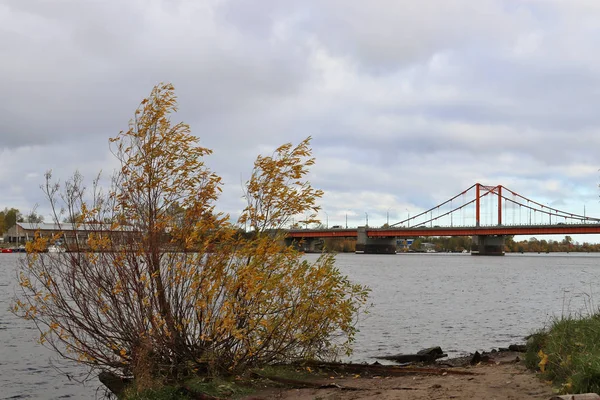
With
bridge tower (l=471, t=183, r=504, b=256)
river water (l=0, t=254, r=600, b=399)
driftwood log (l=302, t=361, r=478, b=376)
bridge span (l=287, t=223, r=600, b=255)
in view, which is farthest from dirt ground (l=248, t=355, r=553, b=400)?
bridge tower (l=471, t=183, r=504, b=256)

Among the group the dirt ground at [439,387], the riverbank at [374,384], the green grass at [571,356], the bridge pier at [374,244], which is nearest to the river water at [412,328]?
the green grass at [571,356]

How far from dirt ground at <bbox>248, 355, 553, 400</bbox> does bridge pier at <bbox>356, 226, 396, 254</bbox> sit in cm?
11230

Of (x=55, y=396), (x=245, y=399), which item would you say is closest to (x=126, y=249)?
(x=245, y=399)

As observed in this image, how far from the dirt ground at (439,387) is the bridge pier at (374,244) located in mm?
112299

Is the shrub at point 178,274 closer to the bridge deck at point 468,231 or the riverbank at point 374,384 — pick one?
the riverbank at point 374,384

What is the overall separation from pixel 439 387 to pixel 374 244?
12634 cm

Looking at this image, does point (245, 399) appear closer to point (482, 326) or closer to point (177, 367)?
point (177, 367)

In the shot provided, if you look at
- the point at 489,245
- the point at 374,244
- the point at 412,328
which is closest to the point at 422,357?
the point at 412,328

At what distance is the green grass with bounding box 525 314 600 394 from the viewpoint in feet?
30.0

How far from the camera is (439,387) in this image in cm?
1209

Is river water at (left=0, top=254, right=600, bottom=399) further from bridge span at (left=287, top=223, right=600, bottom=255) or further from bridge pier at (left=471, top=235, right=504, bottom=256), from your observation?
bridge pier at (left=471, top=235, right=504, bottom=256)

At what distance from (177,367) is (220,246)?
2.79 m

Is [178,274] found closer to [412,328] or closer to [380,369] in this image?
[380,369]

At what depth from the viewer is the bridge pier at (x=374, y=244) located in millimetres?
129750
